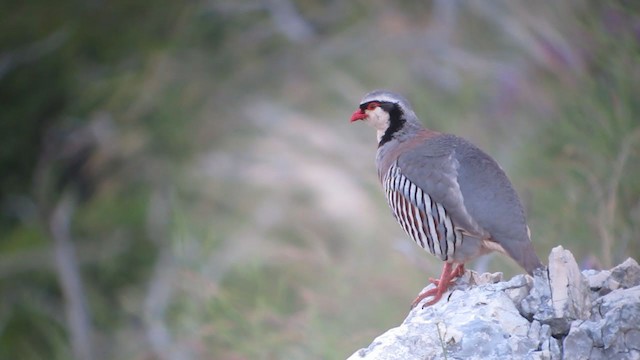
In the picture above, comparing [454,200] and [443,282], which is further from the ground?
[454,200]

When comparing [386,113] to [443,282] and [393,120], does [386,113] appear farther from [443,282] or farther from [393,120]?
[443,282]

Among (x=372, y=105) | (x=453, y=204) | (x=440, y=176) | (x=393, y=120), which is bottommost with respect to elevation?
(x=453, y=204)

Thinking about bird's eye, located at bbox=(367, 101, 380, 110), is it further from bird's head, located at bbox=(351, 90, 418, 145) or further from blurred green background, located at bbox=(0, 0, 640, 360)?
blurred green background, located at bbox=(0, 0, 640, 360)

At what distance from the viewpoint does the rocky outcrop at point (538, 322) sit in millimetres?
2992

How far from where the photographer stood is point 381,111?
15.4 ft

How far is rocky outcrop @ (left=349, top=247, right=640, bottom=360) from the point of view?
2992 millimetres

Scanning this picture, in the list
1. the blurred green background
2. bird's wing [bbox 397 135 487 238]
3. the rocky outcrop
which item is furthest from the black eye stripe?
the blurred green background

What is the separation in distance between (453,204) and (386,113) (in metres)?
0.86

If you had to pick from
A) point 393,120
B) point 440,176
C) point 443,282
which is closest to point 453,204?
point 440,176

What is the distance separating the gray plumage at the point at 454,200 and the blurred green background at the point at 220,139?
8.06 feet

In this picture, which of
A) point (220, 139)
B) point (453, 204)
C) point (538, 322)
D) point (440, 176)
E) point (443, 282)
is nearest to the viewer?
point (538, 322)

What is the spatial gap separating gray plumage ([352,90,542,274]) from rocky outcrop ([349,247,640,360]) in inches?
13.1

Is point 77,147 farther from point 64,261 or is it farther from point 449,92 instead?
point 449,92

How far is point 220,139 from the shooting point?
10.9 meters
